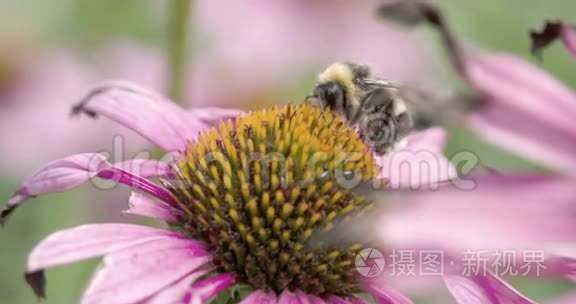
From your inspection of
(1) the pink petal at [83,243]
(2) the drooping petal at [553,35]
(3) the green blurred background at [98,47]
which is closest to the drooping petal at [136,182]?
(1) the pink petal at [83,243]

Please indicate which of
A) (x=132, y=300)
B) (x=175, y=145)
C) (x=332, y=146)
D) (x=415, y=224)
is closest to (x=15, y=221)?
(x=175, y=145)

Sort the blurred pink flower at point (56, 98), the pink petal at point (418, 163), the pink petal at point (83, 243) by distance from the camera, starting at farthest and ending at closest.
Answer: the blurred pink flower at point (56, 98) < the pink petal at point (418, 163) < the pink petal at point (83, 243)

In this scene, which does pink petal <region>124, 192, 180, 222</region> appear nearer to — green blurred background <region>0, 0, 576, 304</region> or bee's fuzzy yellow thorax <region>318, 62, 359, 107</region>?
bee's fuzzy yellow thorax <region>318, 62, 359, 107</region>

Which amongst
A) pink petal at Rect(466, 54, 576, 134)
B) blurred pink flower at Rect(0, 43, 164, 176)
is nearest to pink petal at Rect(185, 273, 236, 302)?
pink petal at Rect(466, 54, 576, 134)

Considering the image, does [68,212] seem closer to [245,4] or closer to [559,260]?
[245,4]

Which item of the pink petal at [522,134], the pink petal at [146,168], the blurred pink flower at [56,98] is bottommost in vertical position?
the blurred pink flower at [56,98]

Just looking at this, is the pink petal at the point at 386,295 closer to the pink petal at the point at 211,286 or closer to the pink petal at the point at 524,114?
the pink petal at the point at 211,286

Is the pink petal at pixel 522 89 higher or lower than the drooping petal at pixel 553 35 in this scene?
lower

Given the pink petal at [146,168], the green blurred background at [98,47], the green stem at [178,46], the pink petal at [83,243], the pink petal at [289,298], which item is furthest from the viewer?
the green blurred background at [98,47]
